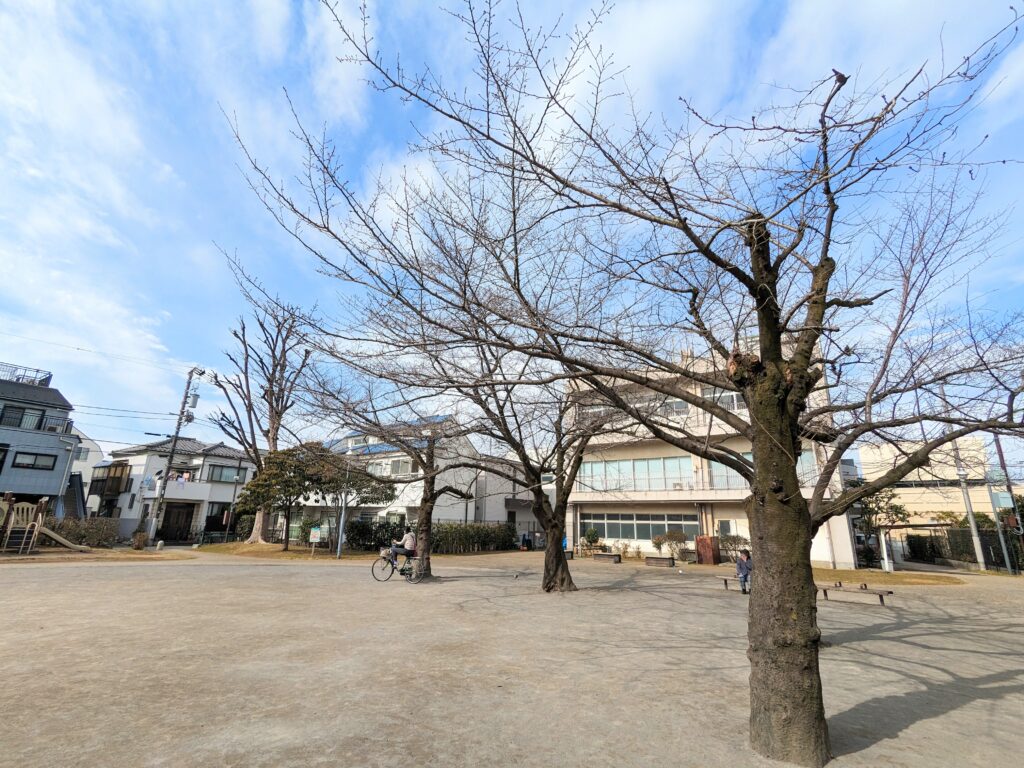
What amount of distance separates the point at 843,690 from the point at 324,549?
1055 inches

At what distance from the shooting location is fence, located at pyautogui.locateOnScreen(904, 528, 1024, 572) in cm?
2186

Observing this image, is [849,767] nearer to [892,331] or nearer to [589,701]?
[589,701]

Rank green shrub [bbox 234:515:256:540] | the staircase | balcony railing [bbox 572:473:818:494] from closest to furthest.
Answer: the staircase
balcony railing [bbox 572:473:818:494]
green shrub [bbox 234:515:256:540]

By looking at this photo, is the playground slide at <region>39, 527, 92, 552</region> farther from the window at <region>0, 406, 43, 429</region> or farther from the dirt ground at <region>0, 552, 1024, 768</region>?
the window at <region>0, 406, 43, 429</region>

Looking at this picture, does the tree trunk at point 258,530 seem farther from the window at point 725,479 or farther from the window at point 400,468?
the window at point 725,479

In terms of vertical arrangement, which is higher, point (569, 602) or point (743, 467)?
point (743, 467)

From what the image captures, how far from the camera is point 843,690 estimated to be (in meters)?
5.18

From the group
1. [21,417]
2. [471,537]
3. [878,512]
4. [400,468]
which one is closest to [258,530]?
[400,468]

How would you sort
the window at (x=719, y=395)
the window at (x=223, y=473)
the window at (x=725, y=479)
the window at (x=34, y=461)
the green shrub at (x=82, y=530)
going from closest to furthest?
the window at (x=719, y=395) < the green shrub at (x=82, y=530) < the window at (x=725, y=479) < the window at (x=34, y=461) < the window at (x=223, y=473)

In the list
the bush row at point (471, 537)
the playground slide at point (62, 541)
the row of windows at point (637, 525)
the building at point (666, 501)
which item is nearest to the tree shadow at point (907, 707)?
the building at point (666, 501)

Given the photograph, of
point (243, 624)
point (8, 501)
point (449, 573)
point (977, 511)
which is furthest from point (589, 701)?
point (977, 511)

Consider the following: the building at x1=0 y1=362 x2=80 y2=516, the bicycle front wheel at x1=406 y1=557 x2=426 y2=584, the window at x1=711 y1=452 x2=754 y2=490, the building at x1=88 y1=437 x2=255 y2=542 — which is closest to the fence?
the window at x1=711 y1=452 x2=754 y2=490

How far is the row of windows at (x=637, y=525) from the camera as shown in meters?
26.7

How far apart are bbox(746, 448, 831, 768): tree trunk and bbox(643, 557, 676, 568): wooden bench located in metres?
21.2
